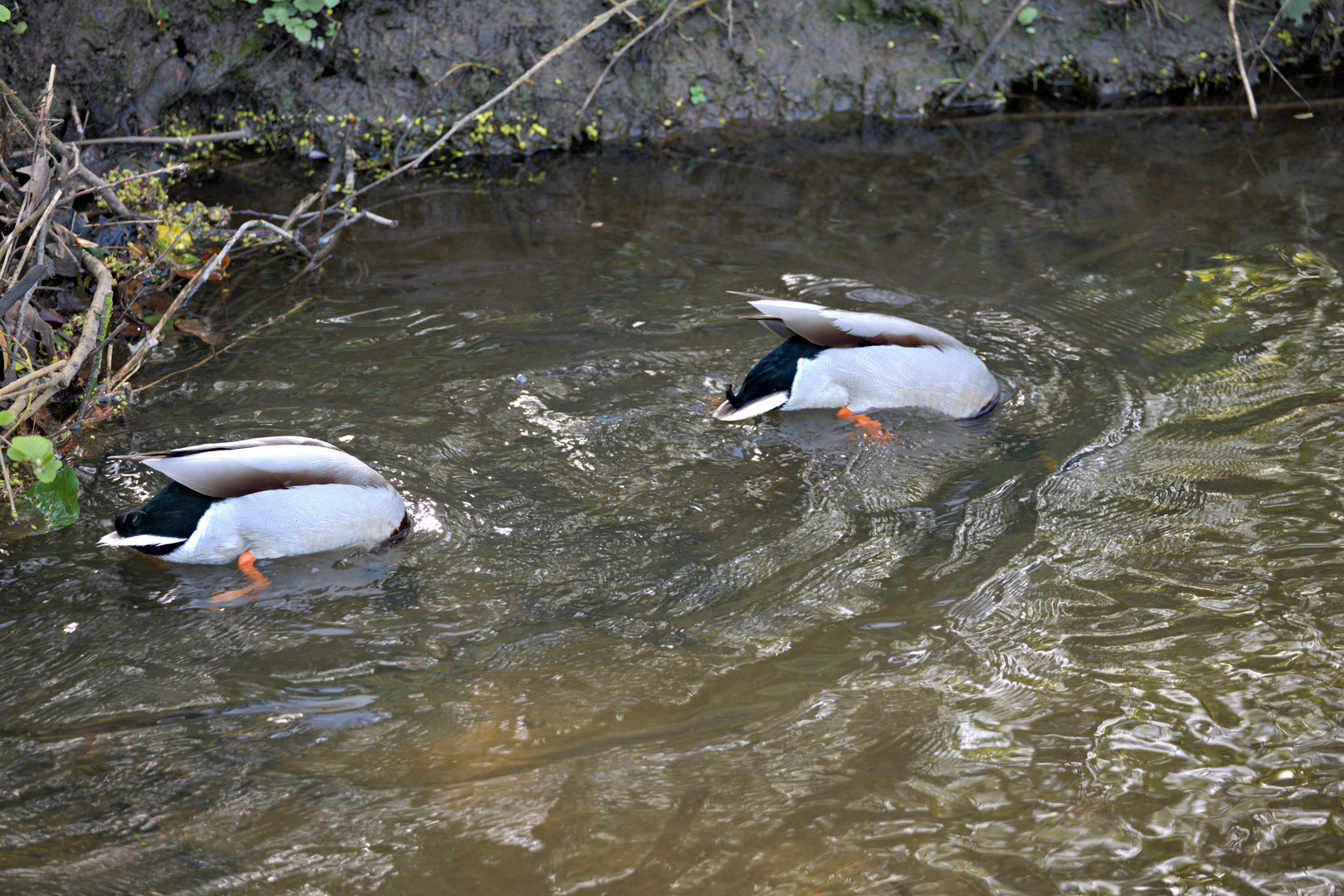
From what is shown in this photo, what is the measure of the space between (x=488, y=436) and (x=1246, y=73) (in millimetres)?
7830

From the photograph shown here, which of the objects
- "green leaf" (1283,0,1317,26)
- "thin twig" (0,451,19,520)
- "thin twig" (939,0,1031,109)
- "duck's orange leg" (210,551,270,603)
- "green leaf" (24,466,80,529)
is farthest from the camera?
"thin twig" (939,0,1031,109)

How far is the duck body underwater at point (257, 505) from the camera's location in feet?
11.0

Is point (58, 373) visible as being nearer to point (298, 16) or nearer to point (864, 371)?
point (864, 371)

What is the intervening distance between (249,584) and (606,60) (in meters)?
6.09

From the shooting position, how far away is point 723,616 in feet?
10.2

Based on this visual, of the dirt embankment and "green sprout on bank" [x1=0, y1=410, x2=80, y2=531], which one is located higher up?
the dirt embankment

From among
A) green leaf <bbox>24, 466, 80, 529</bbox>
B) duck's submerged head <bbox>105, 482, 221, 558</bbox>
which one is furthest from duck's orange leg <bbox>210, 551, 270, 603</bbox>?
green leaf <bbox>24, 466, 80, 529</bbox>

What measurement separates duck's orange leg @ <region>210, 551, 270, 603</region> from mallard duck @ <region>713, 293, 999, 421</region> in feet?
6.09

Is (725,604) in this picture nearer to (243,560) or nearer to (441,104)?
(243,560)

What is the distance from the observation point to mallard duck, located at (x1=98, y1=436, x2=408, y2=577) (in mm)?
3357

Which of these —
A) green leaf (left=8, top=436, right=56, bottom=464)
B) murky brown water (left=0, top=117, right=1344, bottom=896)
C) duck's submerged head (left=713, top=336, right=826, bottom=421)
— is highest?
green leaf (left=8, top=436, right=56, bottom=464)

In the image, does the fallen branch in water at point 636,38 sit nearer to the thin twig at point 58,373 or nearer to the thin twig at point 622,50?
the thin twig at point 622,50

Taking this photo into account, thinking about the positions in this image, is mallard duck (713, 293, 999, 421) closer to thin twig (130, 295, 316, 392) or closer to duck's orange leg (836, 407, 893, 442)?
duck's orange leg (836, 407, 893, 442)

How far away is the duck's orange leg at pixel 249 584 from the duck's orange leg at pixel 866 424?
7.97 feet
